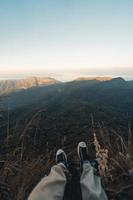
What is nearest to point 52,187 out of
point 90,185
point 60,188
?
point 60,188

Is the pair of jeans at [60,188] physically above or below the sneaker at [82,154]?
below

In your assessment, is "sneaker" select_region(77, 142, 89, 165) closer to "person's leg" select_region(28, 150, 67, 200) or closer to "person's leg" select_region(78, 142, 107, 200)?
"person's leg" select_region(78, 142, 107, 200)

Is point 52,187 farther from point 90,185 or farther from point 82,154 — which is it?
point 82,154

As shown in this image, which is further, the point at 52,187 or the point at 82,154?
the point at 82,154

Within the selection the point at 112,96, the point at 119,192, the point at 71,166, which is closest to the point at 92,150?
the point at 119,192

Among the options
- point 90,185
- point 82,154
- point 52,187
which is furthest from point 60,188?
point 82,154

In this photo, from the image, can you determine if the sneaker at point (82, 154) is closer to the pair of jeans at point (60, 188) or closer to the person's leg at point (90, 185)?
the person's leg at point (90, 185)

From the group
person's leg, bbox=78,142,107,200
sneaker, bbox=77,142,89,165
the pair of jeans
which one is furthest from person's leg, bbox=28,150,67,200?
sneaker, bbox=77,142,89,165

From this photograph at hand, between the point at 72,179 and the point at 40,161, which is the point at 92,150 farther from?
the point at 72,179

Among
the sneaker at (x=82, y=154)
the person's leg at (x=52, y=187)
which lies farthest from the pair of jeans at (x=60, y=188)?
the sneaker at (x=82, y=154)

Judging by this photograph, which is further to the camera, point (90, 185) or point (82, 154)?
point (82, 154)
